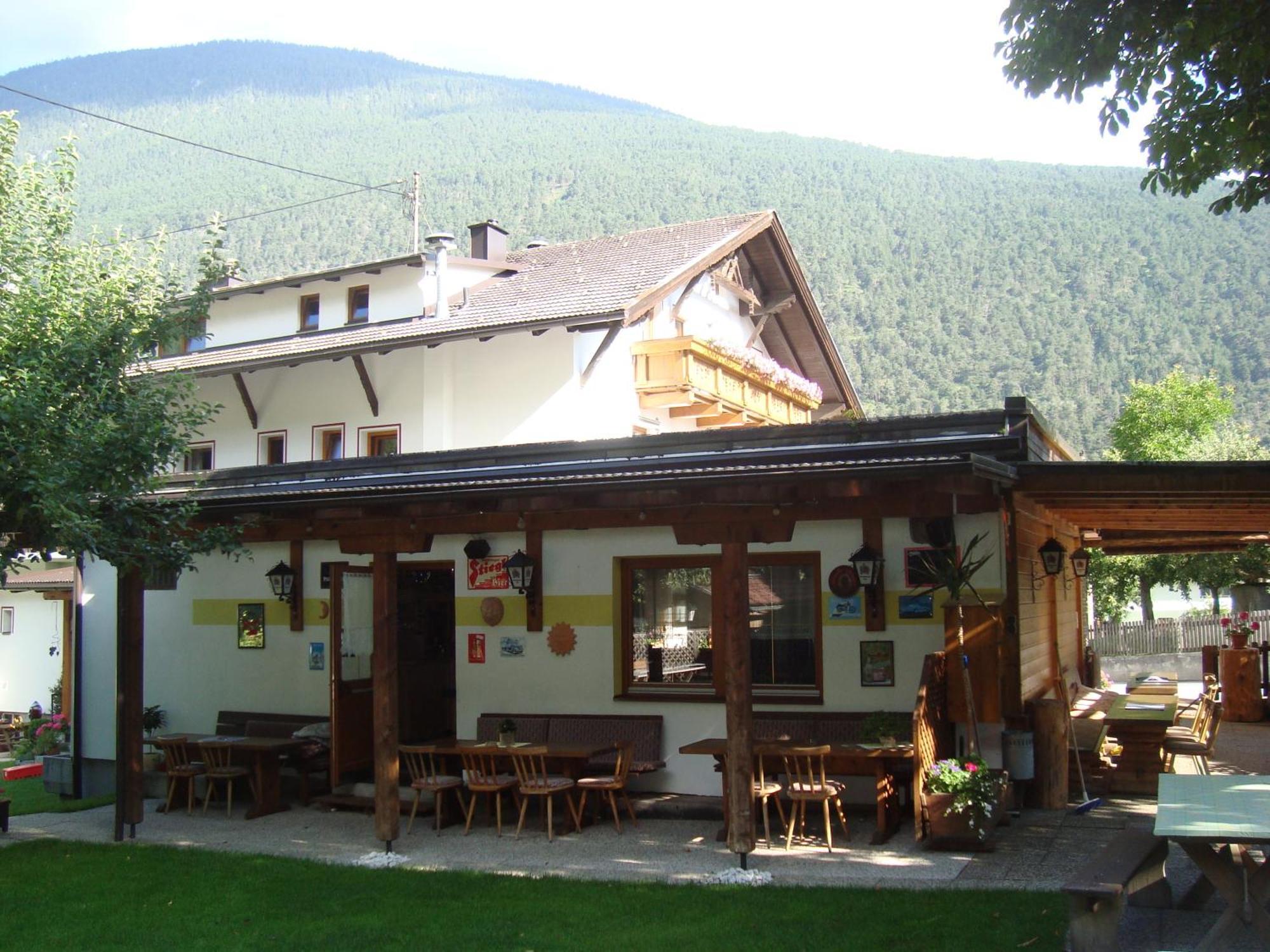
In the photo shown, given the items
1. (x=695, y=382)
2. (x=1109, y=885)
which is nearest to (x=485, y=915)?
(x=1109, y=885)

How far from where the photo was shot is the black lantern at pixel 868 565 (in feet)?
33.4

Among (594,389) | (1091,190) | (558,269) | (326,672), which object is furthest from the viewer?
(1091,190)

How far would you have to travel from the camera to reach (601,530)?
37.6ft

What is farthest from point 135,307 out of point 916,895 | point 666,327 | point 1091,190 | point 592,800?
point 1091,190

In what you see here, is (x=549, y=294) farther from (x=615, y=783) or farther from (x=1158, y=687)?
(x=615, y=783)

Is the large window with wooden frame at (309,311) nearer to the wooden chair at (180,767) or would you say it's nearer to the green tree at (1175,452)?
the wooden chair at (180,767)

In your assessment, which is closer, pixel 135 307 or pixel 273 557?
pixel 135 307

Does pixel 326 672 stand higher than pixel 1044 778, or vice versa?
pixel 326 672

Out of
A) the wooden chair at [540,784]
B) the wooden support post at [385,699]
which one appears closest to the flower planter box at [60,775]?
the wooden support post at [385,699]

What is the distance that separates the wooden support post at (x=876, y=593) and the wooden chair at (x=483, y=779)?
10.9 feet

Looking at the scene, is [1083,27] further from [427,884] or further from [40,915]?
[40,915]

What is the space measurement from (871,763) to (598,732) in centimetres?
275

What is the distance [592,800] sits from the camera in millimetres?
10438

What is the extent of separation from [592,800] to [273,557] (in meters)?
4.88
